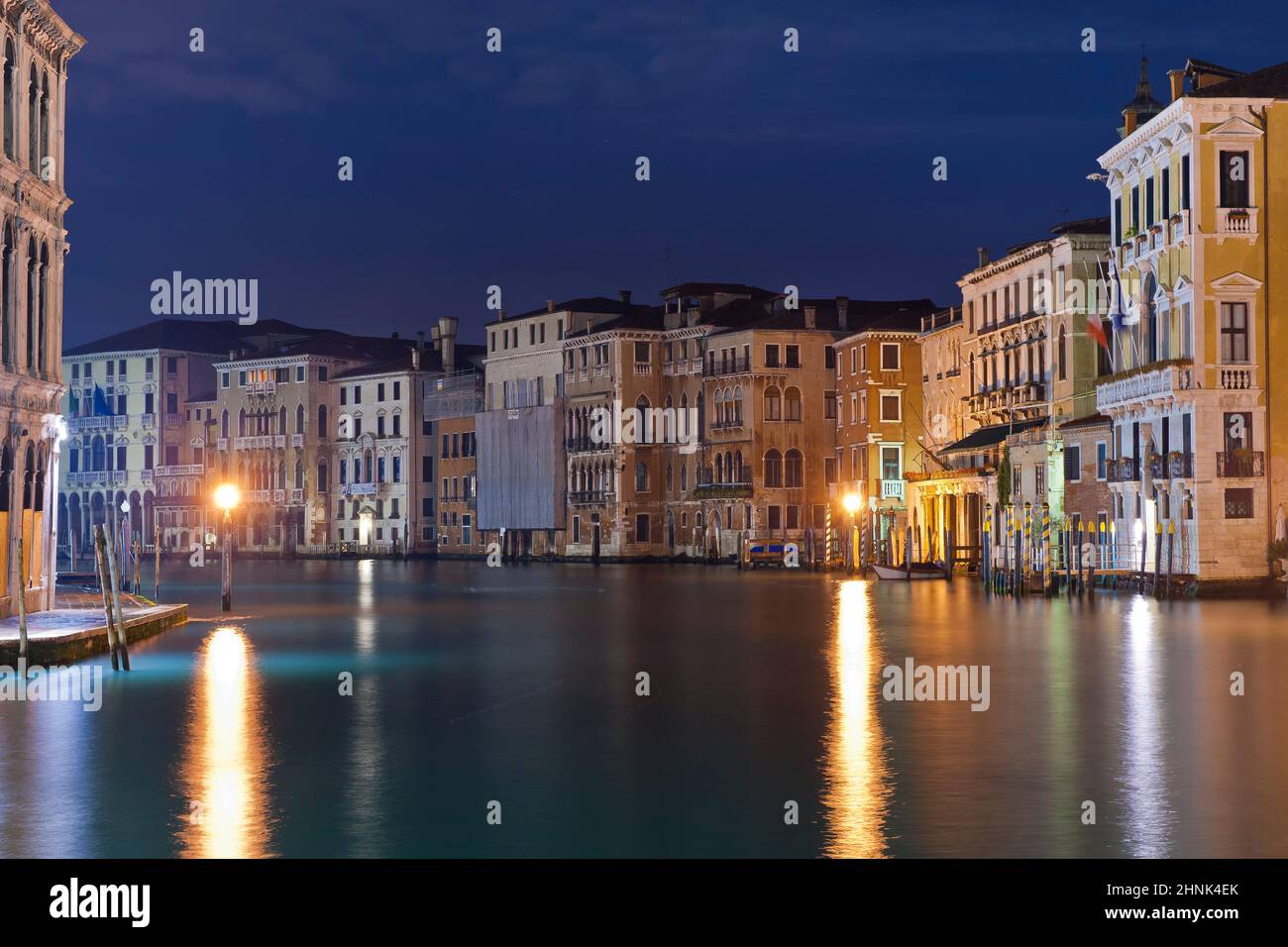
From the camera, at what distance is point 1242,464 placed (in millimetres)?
46906

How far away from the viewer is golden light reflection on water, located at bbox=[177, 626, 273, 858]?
38.8ft

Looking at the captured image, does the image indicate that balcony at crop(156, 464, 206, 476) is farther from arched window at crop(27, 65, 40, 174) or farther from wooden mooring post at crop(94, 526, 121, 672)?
wooden mooring post at crop(94, 526, 121, 672)

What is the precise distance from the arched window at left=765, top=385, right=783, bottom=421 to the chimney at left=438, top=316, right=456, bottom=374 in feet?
112

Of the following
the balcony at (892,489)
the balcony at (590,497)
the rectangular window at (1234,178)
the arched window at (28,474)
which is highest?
the rectangular window at (1234,178)

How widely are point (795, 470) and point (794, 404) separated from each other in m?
3.29

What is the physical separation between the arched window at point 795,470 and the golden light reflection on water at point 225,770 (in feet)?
226

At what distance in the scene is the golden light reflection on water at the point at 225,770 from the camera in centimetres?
1182

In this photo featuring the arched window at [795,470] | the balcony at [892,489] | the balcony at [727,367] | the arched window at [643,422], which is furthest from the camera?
the arched window at [643,422]

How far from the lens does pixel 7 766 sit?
15.4 m

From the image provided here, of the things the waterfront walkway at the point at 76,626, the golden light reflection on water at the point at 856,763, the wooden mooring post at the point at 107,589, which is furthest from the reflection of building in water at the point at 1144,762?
the waterfront walkway at the point at 76,626

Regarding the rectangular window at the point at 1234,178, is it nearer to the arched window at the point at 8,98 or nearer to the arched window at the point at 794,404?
the arched window at the point at 8,98

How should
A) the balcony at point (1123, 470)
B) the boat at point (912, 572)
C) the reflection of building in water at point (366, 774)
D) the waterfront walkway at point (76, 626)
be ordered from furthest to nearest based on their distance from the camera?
the boat at point (912, 572) < the balcony at point (1123, 470) < the waterfront walkway at point (76, 626) < the reflection of building in water at point (366, 774)

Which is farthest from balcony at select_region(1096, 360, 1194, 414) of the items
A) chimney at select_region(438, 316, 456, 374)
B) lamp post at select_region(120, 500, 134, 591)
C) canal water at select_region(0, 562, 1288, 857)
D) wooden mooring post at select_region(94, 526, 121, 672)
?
chimney at select_region(438, 316, 456, 374)
